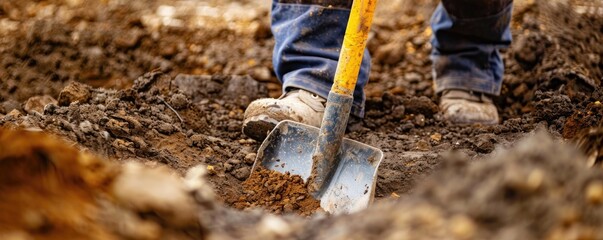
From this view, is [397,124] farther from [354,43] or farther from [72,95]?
[72,95]

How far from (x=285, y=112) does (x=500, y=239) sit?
→ 56.1 inches

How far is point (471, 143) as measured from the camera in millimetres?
2396

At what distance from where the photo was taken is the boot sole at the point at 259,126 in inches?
86.9

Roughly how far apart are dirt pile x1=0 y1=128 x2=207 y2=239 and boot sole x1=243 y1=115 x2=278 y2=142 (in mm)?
1156

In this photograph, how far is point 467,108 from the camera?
2.87 meters

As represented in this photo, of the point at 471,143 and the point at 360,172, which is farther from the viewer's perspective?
the point at 471,143

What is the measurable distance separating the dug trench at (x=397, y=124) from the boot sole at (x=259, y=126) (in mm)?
56

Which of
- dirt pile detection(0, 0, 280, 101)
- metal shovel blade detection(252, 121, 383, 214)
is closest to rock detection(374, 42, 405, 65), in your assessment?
dirt pile detection(0, 0, 280, 101)

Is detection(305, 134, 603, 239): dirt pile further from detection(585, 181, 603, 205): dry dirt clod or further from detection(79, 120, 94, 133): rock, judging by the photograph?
detection(79, 120, 94, 133): rock

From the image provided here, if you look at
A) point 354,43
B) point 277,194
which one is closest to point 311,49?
point 354,43

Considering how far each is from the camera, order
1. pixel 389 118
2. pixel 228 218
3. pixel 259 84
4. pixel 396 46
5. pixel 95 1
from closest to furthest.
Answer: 1. pixel 228 218
2. pixel 389 118
3. pixel 259 84
4. pixel 396 46
5. pixel 95 1

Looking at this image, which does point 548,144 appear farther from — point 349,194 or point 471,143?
point 471,143

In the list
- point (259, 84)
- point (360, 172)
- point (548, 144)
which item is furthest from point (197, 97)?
point (548, 144)

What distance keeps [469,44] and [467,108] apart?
0.34 meters
